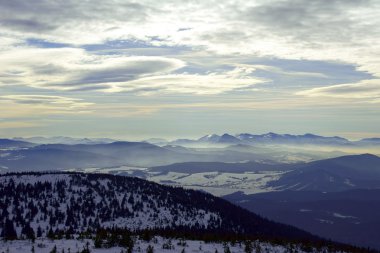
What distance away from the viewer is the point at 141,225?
154m

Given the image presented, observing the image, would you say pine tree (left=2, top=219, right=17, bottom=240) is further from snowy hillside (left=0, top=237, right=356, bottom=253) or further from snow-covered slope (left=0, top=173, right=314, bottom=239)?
snowy hillside (left=0, top=237, right=356, bottom=253)

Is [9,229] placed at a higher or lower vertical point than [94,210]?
lower

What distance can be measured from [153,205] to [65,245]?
148 meters

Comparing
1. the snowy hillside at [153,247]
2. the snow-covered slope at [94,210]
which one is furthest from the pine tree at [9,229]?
the snowy hillside at [153,247]

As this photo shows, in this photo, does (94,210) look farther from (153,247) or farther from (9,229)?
(153,247)

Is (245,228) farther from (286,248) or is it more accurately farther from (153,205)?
(286,248)

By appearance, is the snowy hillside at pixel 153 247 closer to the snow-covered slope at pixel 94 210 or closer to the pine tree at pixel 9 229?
the snow-covered slope at pixel 94 210

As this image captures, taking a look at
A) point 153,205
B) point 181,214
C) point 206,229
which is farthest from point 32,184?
point 206,229

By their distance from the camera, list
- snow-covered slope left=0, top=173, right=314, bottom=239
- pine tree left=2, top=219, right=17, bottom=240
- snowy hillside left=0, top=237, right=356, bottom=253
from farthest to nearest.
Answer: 1. snow-covered slope left=0, top=173, right=314, bottom=239
2. pine tree left=2, top=219, right=17, bottom=240
3. snowy hillside left=0, top=237, right=356, bottom=253

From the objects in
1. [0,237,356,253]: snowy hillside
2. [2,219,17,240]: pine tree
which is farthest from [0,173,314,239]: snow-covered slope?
[0,237,356,253]: snowy hillside

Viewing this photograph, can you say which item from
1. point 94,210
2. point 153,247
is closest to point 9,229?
point 94,210

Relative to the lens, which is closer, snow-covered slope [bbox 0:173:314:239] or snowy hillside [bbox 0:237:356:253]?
snowy hillside [bbox 0:237:356:253]

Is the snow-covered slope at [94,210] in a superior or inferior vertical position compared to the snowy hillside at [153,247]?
inferior

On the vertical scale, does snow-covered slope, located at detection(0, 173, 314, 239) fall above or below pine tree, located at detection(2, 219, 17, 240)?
above
